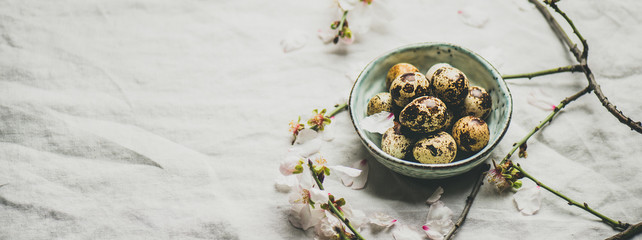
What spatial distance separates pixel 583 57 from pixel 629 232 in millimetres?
357

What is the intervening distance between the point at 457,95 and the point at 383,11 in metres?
0.33

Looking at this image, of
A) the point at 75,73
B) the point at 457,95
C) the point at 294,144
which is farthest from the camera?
the point at 75,73

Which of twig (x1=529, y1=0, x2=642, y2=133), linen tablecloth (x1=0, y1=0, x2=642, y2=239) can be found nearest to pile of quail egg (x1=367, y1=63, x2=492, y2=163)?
linen tablecloth (x1=0, y1=0, x2=642, y2=239)

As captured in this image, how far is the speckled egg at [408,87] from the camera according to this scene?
0.84 meters

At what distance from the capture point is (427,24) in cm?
112

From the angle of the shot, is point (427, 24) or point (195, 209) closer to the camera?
point (195, 209)

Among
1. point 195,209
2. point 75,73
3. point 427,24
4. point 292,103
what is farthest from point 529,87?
point 75,73

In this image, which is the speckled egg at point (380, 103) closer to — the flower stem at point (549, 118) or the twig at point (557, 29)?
the flower stem at point (549, 118)

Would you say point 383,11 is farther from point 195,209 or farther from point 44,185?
point 44,185

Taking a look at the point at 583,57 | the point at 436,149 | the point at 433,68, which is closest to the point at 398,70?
the point at 433,68

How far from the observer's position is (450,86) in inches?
32.9

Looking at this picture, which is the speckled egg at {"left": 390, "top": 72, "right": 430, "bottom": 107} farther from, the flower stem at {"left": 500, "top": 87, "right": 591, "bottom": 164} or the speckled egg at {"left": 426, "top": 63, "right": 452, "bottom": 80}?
the flower stem at {"left": 500, "top": 87, "right": 591, "bottom": 164}

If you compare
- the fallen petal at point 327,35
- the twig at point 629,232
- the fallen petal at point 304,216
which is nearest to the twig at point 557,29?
the twig at point 629,232

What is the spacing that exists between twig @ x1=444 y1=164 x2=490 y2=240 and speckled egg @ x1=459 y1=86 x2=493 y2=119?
112 mm
